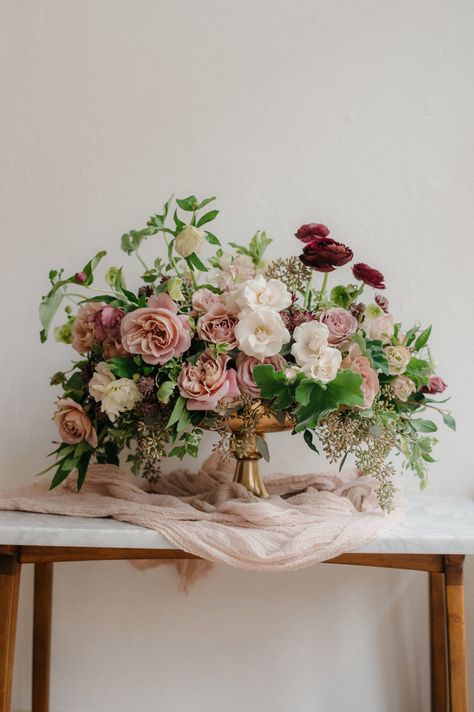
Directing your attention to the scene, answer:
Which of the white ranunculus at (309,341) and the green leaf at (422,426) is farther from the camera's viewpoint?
the green leaf at (422,426)

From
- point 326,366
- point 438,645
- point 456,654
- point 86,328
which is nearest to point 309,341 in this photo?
point 326,366

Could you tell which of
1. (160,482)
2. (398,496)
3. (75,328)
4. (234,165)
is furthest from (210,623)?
(234,165)

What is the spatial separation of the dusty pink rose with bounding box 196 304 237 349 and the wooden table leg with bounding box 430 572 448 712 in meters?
0.70

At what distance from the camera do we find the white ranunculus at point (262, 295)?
1124 mm

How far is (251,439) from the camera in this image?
1.21m

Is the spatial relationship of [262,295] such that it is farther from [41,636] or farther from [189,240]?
[41,636]

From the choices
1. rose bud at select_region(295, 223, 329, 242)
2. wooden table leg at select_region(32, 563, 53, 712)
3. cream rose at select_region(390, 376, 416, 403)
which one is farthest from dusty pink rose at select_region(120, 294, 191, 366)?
wooden table leg at select_region(32, 563, 53, 712)

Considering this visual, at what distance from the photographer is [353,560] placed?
1.15 metres

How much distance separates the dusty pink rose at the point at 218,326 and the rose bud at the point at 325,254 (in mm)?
151

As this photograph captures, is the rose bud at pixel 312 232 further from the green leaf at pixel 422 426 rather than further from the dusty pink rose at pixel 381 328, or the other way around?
the green leaf at pixel 422 426

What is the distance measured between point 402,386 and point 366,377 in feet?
0.34

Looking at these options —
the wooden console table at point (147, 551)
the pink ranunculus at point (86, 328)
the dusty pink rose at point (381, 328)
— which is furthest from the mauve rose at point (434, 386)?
the pink ranunculus at point (86, 328)

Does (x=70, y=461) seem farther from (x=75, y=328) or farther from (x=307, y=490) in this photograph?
(x=307, y=490)

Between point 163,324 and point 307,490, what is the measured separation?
1.46 ft
